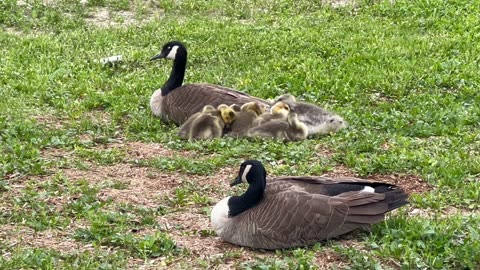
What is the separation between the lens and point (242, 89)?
11.4 meters

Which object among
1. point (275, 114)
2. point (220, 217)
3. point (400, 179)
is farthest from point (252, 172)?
point (275, 114)

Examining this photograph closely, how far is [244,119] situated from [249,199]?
269 centimetres

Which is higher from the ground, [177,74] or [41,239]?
[177,74]

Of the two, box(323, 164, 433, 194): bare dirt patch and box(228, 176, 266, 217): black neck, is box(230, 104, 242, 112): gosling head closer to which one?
box(323, 164, 433, 194): bare dirt patch

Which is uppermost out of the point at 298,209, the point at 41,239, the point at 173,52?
the point at 173,52

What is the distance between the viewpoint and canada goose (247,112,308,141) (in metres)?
9.57

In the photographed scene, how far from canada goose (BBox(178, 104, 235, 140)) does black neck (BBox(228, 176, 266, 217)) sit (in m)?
2.57

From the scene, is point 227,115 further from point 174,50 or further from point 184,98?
point 174,50

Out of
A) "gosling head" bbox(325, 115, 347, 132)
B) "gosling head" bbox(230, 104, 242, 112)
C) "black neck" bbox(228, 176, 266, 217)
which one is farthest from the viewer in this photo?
"gosling head" bbox(230, 104, 242, 112)

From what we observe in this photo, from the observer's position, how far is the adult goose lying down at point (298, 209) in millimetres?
6883

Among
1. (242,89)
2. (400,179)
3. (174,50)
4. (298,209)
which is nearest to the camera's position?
(298,209)

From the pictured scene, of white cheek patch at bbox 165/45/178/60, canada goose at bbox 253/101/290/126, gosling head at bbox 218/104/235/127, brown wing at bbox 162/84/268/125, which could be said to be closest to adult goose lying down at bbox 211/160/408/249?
canada goose at bbox 253/101/290/126

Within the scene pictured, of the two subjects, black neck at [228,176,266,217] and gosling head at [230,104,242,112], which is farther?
gosling head at [230,104,242,112]

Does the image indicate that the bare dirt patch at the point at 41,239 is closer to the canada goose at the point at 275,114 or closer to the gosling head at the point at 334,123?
the canada goose at the point at 275,114
